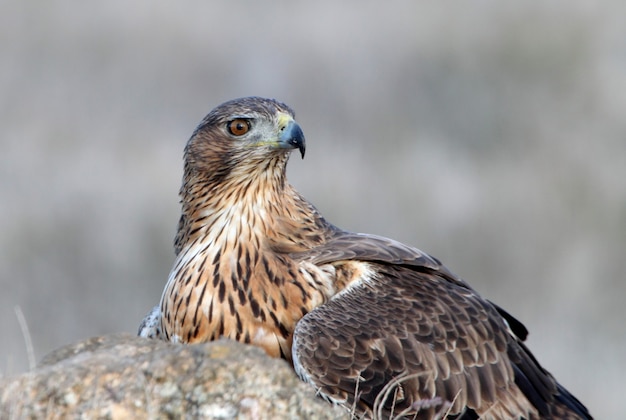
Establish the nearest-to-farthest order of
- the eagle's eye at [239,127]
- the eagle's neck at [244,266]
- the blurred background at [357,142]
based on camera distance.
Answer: the eagle's neck at [244,266] → the eagle's eye at [239,127] → the blurred background at [357,142]

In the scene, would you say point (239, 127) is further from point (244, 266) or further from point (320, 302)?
point (320, 302)

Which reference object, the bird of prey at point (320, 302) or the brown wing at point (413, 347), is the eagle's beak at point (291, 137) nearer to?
the bird of prey at point (320, 302)

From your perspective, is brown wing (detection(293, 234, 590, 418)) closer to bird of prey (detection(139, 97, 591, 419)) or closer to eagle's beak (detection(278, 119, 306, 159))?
bird of prey (detection(139, 97, 591, 419))

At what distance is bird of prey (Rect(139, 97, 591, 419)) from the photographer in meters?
5.51

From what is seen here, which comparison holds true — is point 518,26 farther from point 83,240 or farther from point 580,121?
point 83,240

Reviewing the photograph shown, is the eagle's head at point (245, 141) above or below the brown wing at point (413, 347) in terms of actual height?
above

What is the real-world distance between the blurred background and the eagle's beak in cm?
459

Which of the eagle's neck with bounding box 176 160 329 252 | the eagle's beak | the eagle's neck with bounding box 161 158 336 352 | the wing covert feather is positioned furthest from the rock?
the eagle's beak

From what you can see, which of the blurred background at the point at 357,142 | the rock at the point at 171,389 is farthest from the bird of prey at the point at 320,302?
the blurred background at the point at 357,142

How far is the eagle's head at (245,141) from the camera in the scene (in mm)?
6094

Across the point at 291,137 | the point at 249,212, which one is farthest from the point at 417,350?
the point at 291,137

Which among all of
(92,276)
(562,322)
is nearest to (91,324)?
(92,276)

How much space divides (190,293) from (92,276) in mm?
5428

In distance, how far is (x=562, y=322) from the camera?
11234 mm
